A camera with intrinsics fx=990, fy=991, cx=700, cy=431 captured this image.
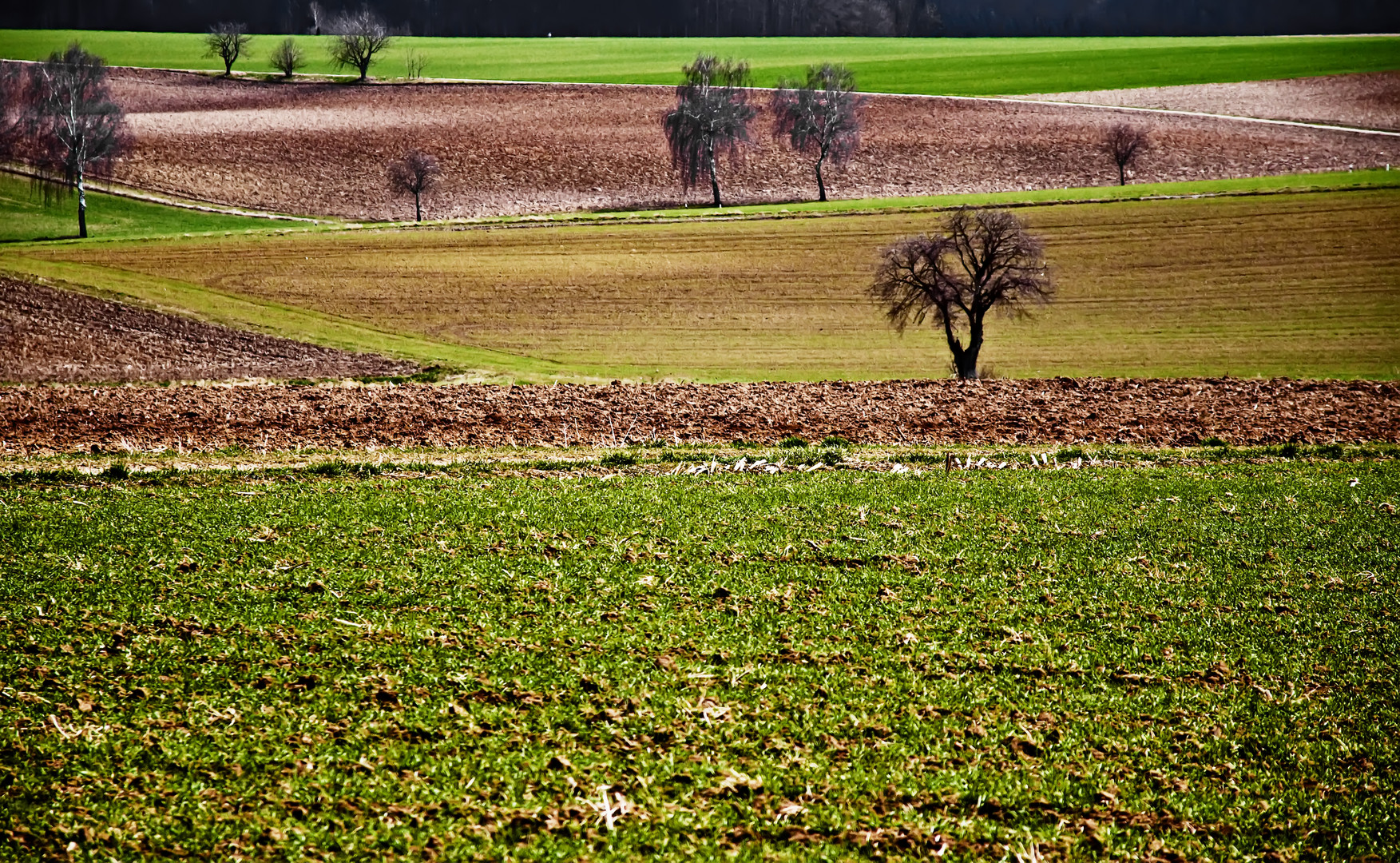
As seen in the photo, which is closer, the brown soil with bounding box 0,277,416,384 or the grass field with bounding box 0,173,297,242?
the brown soil with bounding box 0,277,416,384

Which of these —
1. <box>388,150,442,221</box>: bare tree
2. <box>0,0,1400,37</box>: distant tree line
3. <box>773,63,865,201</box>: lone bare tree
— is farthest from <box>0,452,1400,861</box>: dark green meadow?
<box>0,0,1400,37</box>: distant tree line

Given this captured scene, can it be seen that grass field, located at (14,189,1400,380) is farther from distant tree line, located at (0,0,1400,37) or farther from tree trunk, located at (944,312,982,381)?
distant tree line, located at (0,0,1400,37)

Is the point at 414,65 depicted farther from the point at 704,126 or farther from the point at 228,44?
the point at 704,126

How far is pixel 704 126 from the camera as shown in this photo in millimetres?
77188

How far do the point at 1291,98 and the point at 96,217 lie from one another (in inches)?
3929

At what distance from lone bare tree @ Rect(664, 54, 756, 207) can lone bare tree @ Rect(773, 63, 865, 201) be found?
3.48m

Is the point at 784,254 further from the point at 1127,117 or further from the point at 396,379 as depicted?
the point at 1127,117

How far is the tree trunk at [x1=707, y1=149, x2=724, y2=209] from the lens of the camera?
75.7 m

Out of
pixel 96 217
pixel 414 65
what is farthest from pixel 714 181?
pixel 414 65

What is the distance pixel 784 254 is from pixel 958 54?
284 ft

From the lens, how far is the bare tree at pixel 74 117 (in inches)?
2608

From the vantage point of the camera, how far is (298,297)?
45.5 metres

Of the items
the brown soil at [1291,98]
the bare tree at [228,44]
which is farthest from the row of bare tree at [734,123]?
the bare tree at [228,44]

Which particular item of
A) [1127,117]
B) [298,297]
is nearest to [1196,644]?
[298,297]
